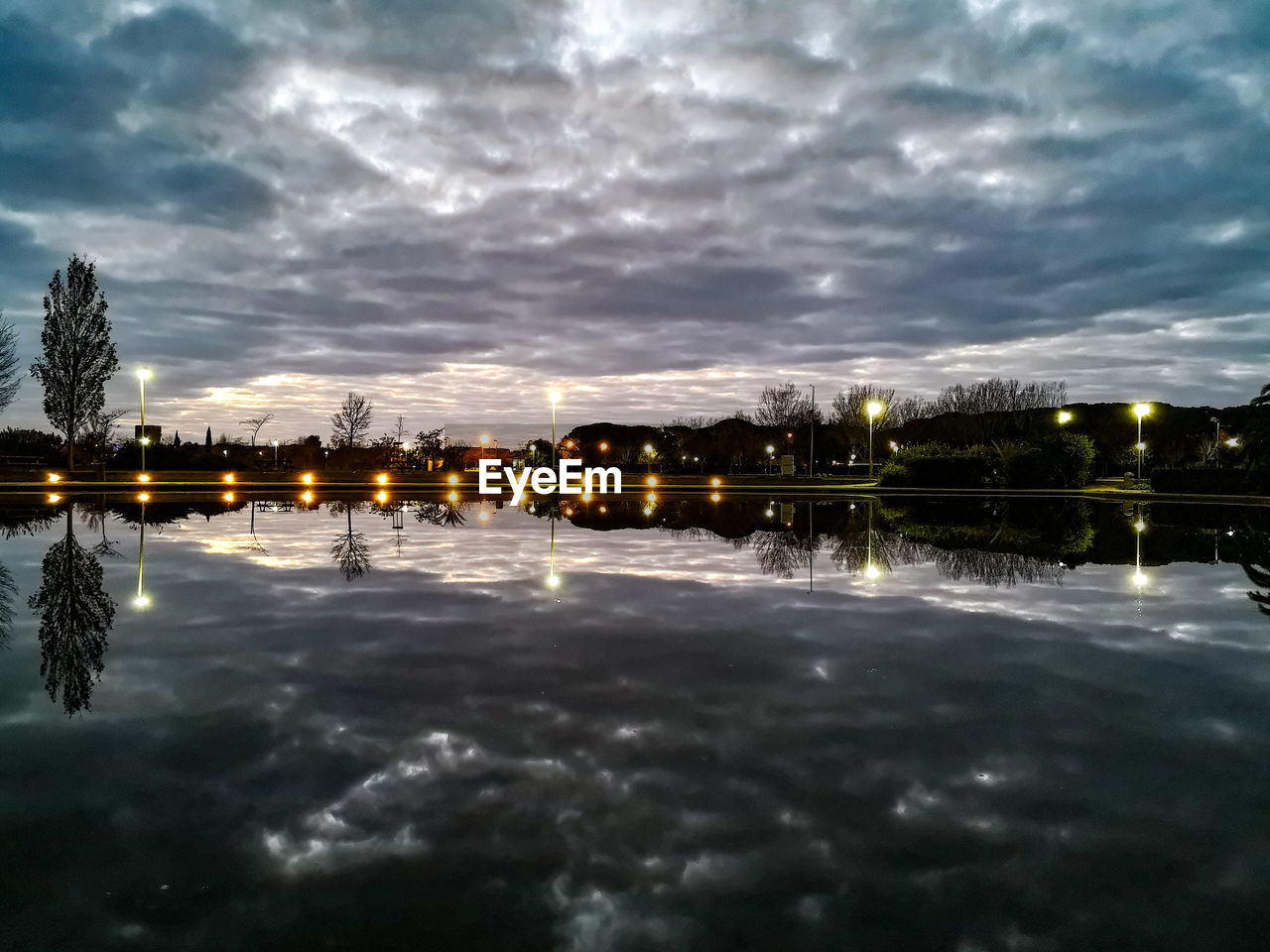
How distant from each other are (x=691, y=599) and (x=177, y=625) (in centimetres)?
628

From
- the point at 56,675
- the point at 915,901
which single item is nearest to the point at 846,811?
the point at 915,901

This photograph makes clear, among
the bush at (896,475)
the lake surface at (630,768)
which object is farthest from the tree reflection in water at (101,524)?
the bush at (896,475)

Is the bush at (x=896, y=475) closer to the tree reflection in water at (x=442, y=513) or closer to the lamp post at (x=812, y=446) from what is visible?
the lamp post at (x=812, y=446)

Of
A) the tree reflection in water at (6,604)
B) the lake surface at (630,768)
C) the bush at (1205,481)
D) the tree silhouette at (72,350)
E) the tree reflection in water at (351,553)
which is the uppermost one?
the tree silhouette at (72,350)

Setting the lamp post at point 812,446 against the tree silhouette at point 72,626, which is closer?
the tree silhouette at point 72,626

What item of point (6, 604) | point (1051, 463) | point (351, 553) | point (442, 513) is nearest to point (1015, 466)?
point (1051, 463)

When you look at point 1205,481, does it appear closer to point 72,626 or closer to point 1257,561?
point 1257,561

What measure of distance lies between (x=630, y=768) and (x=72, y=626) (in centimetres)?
741

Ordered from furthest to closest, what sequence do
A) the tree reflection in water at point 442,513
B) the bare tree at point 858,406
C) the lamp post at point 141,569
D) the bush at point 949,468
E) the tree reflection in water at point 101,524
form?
1. the bare tree at point 858,406
2. the bush at point 949,468
3. the tree reflection in water at point 442,513
4. the tree reflection in water at point 101,524
5. the lamp post at point 141,569

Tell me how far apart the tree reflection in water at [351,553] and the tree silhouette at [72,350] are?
42504mm

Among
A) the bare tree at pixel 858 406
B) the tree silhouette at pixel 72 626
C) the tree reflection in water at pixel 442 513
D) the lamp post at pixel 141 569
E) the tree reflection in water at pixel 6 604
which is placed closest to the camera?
the tree silhouette at pixel 72 626

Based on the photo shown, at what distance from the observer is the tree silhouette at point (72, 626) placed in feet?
22.2

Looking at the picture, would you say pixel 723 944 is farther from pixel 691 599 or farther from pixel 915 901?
pixel 691 599

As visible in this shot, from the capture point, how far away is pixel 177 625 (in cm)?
901
